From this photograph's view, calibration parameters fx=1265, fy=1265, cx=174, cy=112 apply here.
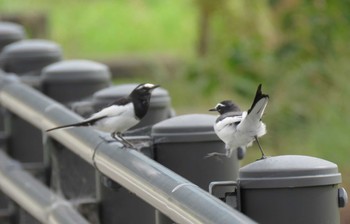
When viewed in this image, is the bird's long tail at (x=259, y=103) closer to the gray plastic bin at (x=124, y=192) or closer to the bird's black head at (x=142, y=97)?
the gray plastic bin at (x=124, y=192)

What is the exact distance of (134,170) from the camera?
4.03 meters

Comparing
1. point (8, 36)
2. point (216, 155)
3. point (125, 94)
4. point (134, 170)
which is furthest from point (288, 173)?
point (8, 36)

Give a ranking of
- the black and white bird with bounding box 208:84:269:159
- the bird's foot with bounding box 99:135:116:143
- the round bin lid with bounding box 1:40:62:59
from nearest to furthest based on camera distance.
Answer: the black and white bird with bounding box 208:84:269:159, the bird's foot with bounding box 99:135:116:143, the round bin lid with bounding box 1:40:62:59

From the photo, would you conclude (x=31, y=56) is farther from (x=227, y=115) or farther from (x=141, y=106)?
(x=227, y=115)

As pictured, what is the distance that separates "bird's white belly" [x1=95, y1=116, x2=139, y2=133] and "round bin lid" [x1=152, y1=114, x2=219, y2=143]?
53 cm

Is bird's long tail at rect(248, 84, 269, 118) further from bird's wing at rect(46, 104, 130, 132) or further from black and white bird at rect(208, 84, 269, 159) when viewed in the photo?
bird's wing at rect(46, 104, 130, 132)

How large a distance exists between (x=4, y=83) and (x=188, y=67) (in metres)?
4.77

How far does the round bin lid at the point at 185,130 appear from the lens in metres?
4.49

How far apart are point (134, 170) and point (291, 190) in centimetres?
67

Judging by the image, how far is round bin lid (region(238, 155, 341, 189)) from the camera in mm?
3539

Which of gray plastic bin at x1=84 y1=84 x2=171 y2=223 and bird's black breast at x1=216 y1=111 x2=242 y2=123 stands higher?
bird's black breast at x1=216 y1=111 x2=242 y2=123

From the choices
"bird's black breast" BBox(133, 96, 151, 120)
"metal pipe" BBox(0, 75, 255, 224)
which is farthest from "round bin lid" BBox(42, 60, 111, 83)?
"bird's black breast" BBox(133, 96, 151, 120)

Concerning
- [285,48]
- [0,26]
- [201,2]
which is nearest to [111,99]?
[0,26]

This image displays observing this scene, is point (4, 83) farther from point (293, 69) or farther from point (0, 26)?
point (293, 69)
